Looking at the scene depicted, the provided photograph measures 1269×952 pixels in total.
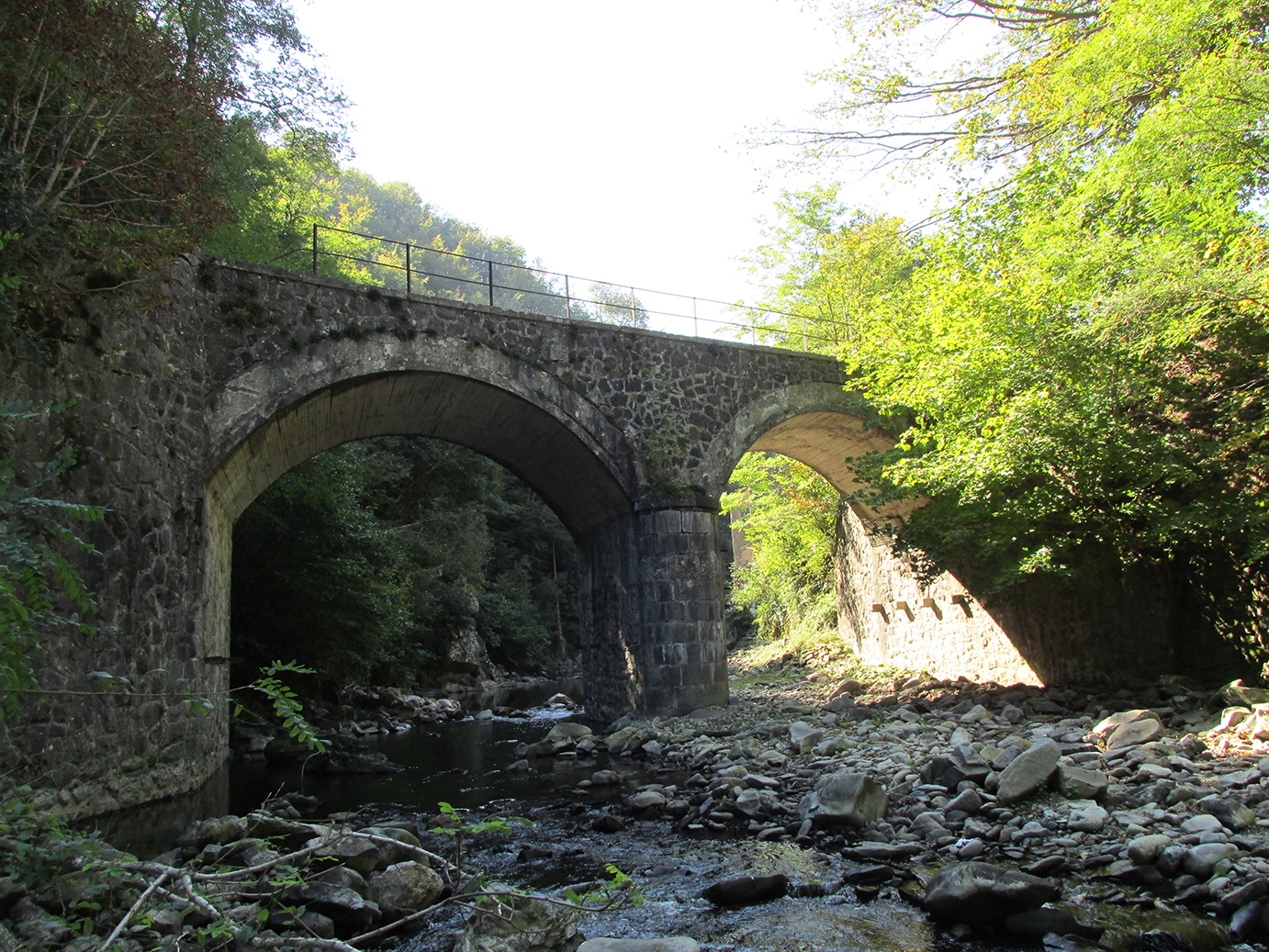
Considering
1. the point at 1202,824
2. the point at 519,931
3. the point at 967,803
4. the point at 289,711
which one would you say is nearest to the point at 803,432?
the point at 967,803

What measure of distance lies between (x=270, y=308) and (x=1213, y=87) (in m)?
9.62

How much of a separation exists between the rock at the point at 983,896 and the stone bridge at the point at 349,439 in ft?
15.4

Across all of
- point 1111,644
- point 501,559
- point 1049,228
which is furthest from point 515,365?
point 501,559

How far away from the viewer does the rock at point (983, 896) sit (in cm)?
411

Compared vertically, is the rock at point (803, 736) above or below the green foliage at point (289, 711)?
below

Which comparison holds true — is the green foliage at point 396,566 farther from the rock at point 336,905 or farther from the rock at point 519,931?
the rock at point 519,931

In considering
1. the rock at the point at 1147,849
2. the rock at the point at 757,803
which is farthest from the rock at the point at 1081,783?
the rock at the point at 757,803

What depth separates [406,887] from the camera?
451 centimetres

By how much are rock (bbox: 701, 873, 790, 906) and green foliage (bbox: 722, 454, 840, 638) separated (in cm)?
1505

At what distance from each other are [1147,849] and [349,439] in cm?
1067

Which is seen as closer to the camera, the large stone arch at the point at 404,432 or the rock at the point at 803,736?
the rock at the point at 803,736

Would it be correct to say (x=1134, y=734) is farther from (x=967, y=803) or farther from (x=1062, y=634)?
(x=1062, y=634)

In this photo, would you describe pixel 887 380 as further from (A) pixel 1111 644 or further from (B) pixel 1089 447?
(A) pixel 1111 644

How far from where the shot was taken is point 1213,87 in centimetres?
712
